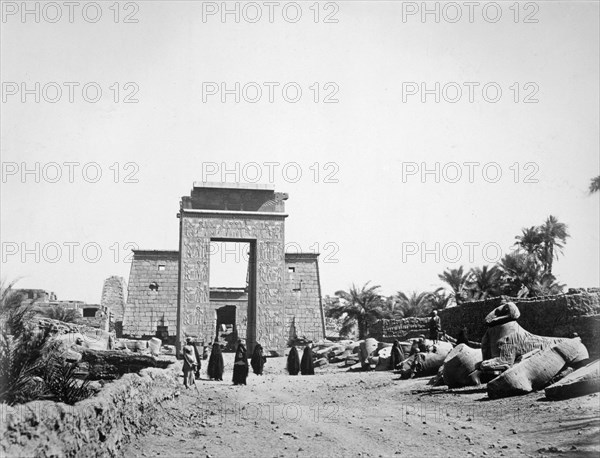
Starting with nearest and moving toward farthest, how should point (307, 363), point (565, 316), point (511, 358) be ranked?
point (511, 358), point (565, 316), point (307, 363)

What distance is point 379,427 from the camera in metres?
9.08

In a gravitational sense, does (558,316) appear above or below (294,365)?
above

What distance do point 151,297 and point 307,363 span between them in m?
16.1

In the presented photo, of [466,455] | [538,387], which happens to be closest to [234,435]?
[466,455]

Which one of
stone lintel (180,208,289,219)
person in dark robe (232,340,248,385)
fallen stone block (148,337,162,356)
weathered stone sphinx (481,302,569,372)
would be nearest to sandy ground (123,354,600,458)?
weathered stone sphinx (481,302,569,372)

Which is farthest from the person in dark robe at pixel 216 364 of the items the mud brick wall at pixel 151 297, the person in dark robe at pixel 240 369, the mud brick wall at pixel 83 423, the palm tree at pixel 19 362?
the mud brick wall at pixel 151 297

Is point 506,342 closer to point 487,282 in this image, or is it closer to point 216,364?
point 216,364

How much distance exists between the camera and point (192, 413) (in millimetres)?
10750

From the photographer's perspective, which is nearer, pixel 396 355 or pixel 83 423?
pixel 83 423

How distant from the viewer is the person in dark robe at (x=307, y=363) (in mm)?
22094

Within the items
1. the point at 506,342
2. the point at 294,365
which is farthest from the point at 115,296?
the point at 506,342

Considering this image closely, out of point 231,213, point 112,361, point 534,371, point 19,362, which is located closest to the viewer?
point 19,362

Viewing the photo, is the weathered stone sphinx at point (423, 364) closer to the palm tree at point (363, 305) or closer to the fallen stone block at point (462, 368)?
the fallen stone block at point (462, 368)

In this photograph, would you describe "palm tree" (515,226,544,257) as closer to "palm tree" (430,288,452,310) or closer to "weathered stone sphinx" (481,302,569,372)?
"palm tree" (430,288,452,310)
